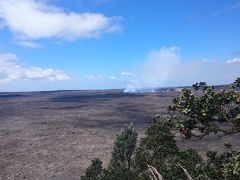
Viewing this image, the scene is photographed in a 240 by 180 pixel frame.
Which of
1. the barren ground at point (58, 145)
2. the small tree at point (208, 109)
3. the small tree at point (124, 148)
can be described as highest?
the small tree at point (208, 109)

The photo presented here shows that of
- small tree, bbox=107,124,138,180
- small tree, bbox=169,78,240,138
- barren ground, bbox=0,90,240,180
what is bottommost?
barren ground, bbox=0,90,240,180

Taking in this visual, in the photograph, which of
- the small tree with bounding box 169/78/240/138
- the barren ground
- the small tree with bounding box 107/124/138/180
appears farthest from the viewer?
the barren ground

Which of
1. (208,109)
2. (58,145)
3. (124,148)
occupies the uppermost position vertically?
(208,109)

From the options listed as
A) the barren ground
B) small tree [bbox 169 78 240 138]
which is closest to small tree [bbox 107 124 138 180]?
the barren ground

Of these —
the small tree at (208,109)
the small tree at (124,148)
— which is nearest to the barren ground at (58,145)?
the small tree at (124,148)

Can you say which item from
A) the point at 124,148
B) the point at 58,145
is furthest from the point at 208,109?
the point at 58,145

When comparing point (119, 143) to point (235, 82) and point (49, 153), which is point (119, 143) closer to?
point (235, 82)

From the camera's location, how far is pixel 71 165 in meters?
56.1

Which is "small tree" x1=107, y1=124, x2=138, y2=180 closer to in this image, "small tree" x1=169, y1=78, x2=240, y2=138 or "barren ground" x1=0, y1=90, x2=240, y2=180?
"barren ground" x1=0, y1=90, x2=240, y2=180

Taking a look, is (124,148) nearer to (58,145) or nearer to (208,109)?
(208,109)

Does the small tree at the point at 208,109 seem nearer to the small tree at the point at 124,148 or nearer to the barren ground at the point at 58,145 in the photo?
the small tree at the point at 124,148

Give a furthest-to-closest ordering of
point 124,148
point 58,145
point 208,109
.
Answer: point 58,145 < point 124,148 < point 208,109

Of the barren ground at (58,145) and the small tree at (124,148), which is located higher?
the small tree at (124,148)

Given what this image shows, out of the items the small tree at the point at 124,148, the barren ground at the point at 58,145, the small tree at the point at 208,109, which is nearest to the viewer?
the small tree at the point at 208,109
